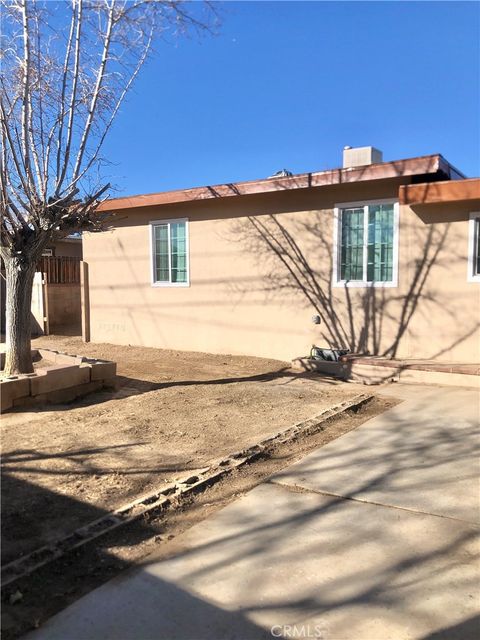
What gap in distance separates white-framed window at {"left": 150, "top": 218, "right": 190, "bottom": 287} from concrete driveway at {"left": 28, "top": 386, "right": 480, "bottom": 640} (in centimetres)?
801

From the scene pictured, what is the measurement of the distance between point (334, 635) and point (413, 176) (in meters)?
7.74

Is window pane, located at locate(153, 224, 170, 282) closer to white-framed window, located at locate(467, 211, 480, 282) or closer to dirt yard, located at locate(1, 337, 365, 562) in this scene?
dirt yard, located at locate(1, 337, 365, 562)

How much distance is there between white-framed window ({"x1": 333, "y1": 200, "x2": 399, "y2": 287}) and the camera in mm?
9203

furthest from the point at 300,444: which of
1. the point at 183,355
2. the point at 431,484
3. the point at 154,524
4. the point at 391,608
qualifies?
the point at 183,355

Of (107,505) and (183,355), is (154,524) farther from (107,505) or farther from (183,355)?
(183,355)

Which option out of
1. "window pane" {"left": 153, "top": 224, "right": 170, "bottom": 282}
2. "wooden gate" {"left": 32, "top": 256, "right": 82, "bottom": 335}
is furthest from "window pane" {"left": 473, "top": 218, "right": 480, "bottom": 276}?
"wooden gate" {"left": 32, "top": 256, "right": 82, "bottom": 335}

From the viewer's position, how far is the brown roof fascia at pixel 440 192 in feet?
26.1

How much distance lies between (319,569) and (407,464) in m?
2.03

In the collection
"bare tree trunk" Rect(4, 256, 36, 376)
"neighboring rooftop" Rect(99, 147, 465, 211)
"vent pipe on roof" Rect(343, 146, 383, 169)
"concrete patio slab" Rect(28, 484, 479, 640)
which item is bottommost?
"concrete patio slab" Rect(28, 484, 479, 640)

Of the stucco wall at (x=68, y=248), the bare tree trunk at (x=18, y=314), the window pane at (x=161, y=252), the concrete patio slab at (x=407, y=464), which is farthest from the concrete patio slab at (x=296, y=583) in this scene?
the stucco wall at (x=68, y=248)

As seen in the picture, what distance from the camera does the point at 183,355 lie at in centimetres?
1127

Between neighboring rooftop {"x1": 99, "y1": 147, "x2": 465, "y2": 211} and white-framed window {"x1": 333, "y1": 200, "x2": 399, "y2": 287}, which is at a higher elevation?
neighboring rooftop {"x1": 99, "y1": 147, "x2": 465, "y2": 211}

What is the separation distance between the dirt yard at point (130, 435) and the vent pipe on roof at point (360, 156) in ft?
14.4

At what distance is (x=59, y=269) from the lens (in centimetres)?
1623
